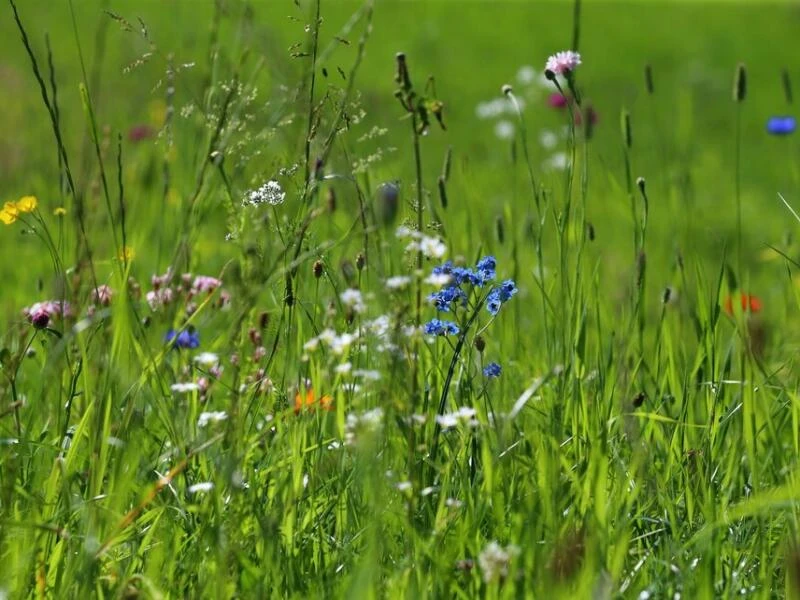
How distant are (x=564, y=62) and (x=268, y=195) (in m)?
0.59

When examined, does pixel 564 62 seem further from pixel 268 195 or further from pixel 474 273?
pixel 268 195

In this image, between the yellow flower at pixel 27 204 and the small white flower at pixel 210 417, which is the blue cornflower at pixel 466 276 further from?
the yellow flower at pixel 27 204

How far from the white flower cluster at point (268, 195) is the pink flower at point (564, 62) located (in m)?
0.54

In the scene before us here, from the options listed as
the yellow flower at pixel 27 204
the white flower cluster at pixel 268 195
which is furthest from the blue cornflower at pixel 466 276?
the yellow flower at pixel 27 204

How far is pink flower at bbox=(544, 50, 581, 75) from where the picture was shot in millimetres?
1994

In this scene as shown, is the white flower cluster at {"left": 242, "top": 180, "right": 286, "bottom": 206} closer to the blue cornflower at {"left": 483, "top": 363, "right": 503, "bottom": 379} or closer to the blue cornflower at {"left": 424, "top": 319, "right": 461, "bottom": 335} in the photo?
the blue cornflower at {"left": 424, "top": 319, "right": 461, "bottom": 335}

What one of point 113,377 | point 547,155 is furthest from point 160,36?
point 113,377

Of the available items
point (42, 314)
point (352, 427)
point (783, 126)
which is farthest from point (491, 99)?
point (352, 427)

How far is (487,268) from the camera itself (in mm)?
1856

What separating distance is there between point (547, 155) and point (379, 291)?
6.03 m

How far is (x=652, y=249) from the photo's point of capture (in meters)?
5.59

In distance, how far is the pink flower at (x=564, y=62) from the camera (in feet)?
6.54

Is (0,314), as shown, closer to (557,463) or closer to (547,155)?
(557,463)

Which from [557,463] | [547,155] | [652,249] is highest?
[547,155]
